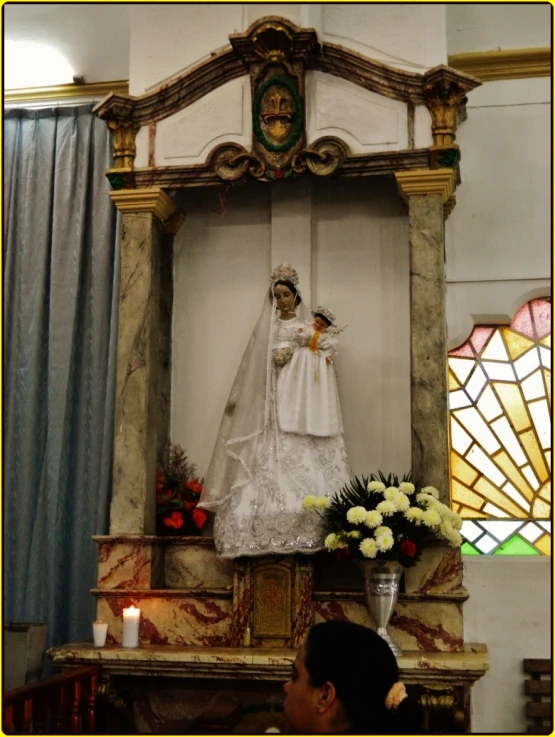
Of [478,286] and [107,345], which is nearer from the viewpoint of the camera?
[478,286]

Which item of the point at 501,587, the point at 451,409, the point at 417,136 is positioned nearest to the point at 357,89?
the point at 417,136

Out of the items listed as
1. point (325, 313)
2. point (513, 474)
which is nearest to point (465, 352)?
point (513, 474)

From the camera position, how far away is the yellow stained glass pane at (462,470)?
247 inches

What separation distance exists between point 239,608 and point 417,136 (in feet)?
9.10

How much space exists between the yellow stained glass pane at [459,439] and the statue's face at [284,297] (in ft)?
4.56

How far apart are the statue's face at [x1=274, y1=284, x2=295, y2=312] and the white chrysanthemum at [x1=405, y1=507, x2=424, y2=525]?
138cm

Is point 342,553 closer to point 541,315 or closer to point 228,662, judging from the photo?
point 228,662

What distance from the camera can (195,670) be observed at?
5117mm

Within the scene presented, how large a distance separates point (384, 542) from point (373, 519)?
13 centimetres

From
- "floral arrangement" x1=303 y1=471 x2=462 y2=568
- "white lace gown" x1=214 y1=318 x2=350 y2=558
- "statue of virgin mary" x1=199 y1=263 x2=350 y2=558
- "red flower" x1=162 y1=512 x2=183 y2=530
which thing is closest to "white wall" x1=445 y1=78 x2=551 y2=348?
"statue of virgin mary" x1=199 y1=263 x2=350 y2=558

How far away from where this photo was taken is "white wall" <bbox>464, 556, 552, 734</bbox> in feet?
19.0

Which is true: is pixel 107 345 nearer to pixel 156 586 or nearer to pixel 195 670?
pixel 156 586

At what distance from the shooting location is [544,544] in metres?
6.12

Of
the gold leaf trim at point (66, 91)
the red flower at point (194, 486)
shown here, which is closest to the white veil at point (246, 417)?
the red flower at point (194, 486)
